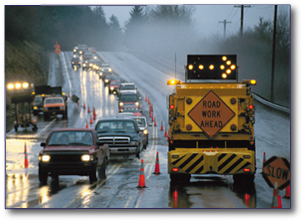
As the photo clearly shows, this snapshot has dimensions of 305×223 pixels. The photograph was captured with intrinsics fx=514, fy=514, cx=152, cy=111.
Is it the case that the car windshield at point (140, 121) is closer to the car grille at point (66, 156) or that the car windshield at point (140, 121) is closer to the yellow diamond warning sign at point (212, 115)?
the car grille at point (66, 156)

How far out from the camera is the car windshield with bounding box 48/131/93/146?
16562 millimetres

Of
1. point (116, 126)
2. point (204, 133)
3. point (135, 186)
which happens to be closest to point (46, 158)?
point (135, 186)

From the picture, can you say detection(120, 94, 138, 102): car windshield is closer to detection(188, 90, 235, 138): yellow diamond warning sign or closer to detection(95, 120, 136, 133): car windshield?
detection(95, 120, 136, 133): car windshield

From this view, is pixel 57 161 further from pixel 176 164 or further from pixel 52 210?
pixel 52 210

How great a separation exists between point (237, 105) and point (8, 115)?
113 feet

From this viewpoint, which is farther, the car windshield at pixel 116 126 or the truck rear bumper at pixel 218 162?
the car windshield at pixel 116 126

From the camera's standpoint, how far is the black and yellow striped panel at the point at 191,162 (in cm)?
1426

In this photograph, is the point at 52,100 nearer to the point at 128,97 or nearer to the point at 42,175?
the point at 128,97

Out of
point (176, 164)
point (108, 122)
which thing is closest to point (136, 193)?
point (176, 164)

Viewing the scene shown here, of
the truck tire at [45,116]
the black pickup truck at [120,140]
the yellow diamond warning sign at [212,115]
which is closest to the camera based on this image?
the yellow diamond warning sign at [212,115]

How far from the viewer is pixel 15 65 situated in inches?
2562

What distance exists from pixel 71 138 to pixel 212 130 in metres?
5.00

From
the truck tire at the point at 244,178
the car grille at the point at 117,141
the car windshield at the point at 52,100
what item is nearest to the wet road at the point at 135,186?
the truck tire at the point at 244,178

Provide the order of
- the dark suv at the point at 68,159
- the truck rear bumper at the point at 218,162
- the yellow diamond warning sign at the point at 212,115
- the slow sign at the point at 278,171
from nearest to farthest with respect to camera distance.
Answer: the slow sign at the point at 278,171 → the truck rear bumper at the point at 218,162 → the yellow diamond warning sign at the point at 212,115 → the dark suv at the point at 68,159
